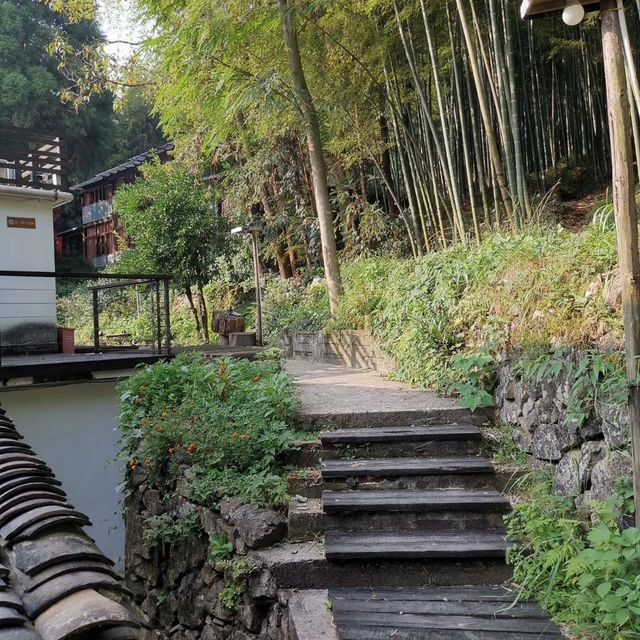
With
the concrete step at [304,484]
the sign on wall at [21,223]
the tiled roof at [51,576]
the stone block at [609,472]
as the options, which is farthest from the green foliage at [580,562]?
the sign on wall at [21,223]

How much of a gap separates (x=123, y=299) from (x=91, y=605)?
13.7 metres

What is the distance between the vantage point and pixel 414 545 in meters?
2.79

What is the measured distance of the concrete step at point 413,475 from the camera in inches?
126

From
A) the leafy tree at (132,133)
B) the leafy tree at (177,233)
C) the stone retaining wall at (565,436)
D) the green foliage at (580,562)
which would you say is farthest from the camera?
the leafy tree at (132,133)

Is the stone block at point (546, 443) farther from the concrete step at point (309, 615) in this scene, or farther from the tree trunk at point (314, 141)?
the tree trunk at point (314, 141)

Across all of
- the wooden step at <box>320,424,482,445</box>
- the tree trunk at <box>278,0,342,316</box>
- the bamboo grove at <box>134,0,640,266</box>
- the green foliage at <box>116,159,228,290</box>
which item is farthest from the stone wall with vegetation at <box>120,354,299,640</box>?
the green foliage at <box>116,159,228,290</box>

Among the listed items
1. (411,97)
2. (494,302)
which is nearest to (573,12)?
(494,302)

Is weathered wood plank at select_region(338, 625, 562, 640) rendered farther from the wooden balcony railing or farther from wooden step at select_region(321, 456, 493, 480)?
the wooden balcony railing

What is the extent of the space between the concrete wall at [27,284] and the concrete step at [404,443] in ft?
15.3

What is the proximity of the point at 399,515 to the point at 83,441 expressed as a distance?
3.52 meters

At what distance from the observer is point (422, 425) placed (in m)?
3.70

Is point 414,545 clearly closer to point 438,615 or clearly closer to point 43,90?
point 438,615

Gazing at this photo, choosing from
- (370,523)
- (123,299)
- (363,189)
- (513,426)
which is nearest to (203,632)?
(370,523)

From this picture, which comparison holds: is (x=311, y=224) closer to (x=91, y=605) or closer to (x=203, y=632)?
(x=203, y=632)
